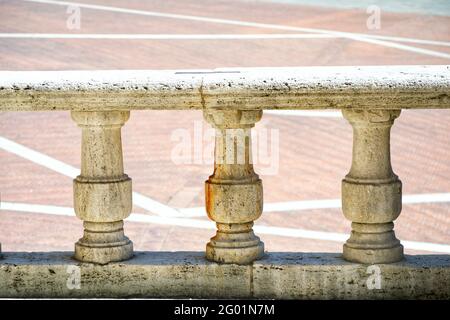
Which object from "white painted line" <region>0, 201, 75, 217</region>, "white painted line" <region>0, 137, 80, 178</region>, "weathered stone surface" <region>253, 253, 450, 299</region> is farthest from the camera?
"white painted line" <region>0, 137, 80, 178</region>

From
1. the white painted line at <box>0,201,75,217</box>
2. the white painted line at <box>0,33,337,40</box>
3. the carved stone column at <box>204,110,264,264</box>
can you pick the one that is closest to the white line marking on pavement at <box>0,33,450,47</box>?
the white painted line at <box>0,33,337,40</box>

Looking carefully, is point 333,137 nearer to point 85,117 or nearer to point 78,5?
point 85,117

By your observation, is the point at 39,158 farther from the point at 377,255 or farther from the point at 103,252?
the point at 377,255

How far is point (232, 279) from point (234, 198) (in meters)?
0.36

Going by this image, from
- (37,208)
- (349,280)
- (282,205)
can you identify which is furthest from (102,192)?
(282,205)

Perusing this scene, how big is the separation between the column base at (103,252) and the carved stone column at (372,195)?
3.31 feet

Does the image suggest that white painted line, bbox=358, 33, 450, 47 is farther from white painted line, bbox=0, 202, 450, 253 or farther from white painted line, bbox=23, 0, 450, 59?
white painted line, bbox=0, 202, 450, 253

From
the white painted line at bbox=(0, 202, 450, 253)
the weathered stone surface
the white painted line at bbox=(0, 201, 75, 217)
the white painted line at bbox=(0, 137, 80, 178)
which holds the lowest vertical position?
the weathered stone surface

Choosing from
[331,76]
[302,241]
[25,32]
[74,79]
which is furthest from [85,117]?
[25,32]

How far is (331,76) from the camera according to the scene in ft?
16.2

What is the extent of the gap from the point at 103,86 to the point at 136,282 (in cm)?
91

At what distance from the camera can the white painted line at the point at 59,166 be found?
9039 millimetres

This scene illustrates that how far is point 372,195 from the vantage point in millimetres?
5207

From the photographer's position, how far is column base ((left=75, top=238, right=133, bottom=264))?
17.3ft
